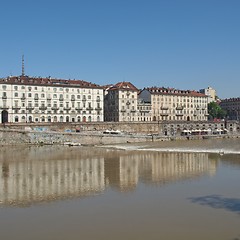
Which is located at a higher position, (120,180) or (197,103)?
(197,103)

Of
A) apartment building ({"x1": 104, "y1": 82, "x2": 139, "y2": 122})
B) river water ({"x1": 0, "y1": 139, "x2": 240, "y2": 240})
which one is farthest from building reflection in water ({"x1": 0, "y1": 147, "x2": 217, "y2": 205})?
apartment building ({"x1": 104, "y1": 82, "x2": 139, "y2": 122})

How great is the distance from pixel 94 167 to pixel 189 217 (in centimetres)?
2244

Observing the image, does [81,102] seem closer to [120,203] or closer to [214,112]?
[214,112]

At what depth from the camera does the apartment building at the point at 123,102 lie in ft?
361

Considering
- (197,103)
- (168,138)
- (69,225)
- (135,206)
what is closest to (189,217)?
(135,206)

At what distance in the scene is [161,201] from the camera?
78.8 ft

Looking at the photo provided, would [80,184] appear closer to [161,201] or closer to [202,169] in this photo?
[161,201]

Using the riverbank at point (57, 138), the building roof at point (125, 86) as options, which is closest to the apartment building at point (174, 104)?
the building roof at point (125, 86)

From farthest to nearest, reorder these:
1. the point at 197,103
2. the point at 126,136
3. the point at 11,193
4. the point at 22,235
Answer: the point at 197,103, the point at 126,136, the point at 11,193, the point at 22,235

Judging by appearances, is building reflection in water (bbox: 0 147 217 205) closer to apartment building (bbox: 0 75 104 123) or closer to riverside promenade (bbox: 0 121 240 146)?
riverside promenade (bbox: 0 121 240 146)

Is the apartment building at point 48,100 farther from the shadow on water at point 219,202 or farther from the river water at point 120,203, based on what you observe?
the shadow on water at point 219,202

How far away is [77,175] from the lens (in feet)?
117

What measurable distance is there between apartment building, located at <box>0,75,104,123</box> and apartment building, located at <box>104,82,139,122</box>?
871 centimetres

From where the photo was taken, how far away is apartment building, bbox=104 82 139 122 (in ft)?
361
